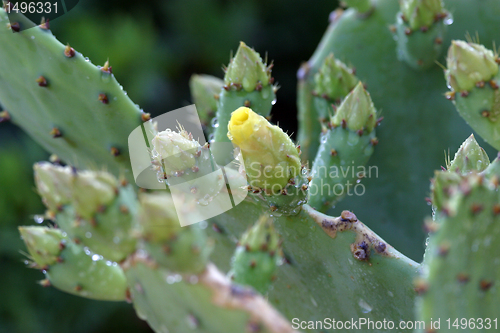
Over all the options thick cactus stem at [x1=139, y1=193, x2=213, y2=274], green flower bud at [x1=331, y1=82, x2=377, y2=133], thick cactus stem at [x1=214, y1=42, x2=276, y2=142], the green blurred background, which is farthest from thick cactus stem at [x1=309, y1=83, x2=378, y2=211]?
the green blurred background

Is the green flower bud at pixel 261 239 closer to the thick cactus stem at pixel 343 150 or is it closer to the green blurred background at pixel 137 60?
the thick cactus stem at pixel 343 150

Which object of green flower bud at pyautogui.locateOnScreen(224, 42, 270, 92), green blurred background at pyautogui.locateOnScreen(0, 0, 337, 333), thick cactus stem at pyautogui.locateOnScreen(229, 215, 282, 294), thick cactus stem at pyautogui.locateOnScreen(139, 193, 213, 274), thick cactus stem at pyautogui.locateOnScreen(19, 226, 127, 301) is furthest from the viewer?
green blurred background at pyautogui.locateOnScreen(0, 0, 337, 333)

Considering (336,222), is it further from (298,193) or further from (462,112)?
(462,112)

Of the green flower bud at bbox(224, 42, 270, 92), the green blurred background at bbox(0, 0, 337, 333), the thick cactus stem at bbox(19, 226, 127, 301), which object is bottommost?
the green blurred background at bbox(0, 0, 337, 333)

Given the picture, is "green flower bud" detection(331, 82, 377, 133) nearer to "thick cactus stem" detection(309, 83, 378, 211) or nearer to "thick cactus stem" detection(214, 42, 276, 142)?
"thick cactus stem" detection(309, 83, 378, 211)

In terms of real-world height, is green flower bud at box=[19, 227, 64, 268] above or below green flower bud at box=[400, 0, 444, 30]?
below

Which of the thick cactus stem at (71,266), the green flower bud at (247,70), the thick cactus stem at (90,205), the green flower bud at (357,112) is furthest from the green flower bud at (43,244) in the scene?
the green flower bud at (357,112)
